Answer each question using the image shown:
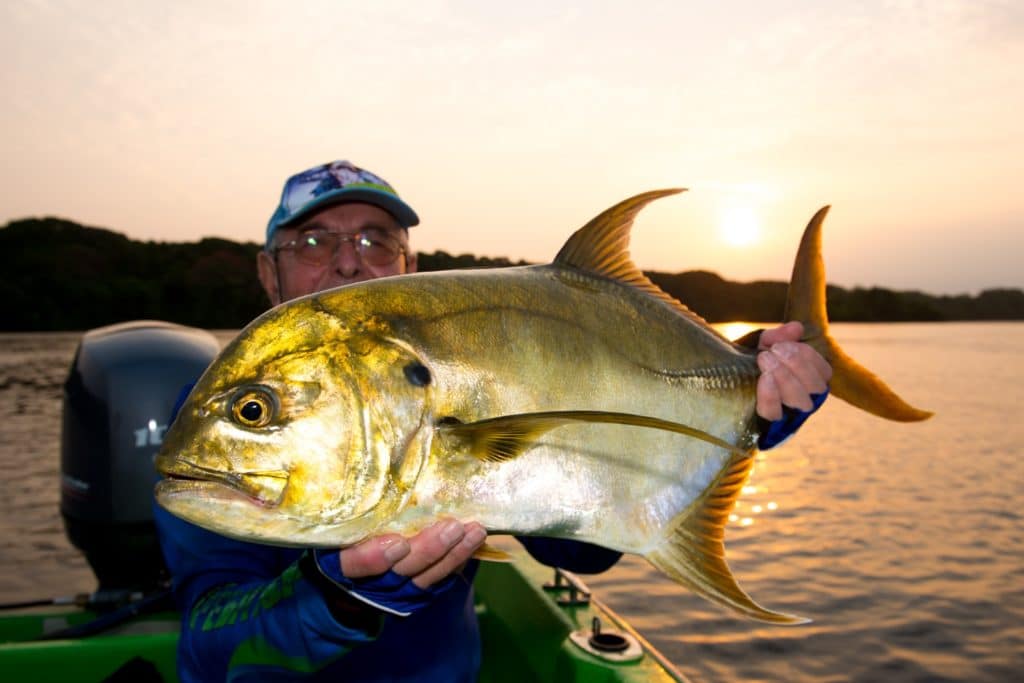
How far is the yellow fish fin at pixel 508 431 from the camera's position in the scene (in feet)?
5.21

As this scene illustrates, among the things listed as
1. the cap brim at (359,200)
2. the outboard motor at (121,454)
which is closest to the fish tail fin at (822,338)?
the cap brim at (359,200)

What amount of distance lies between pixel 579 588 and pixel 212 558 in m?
2.31

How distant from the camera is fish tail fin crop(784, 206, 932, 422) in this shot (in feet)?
7.65

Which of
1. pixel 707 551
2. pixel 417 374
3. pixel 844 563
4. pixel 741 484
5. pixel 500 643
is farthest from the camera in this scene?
pixel 844 563

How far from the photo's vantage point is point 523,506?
170 centimetres

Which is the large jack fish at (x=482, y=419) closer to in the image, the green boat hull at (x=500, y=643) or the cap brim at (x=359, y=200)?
the cap brim at (x=359, y=200)

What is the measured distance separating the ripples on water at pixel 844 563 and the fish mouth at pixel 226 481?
788 centimetres

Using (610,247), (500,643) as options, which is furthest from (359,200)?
(500,643)

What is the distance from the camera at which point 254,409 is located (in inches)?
62.7

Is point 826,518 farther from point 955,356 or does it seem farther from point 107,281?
point 107,281

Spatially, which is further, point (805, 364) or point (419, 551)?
point (805, 364)

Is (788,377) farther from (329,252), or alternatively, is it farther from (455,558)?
(329,252)

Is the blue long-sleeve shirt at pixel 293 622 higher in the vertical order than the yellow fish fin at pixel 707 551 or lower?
lower

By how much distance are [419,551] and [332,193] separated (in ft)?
6.38
